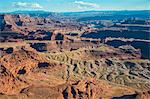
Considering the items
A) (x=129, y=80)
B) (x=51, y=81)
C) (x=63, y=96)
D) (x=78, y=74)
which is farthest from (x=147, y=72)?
(x=63, y=96)

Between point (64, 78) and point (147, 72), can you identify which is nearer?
point (64, 78)

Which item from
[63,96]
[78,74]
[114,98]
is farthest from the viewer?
[78,74]

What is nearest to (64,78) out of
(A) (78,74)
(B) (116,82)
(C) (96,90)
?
(A) (78,74)

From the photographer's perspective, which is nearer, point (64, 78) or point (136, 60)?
point (64, 78)

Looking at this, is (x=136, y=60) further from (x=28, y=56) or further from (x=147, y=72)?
(x=28, y=56)

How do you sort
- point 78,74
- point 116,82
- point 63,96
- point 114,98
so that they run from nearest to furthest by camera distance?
point 63,96
point 114,98
point 116,82
point 78,74

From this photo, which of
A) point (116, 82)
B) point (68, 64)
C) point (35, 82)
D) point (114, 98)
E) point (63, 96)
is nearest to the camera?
point (63, 96)

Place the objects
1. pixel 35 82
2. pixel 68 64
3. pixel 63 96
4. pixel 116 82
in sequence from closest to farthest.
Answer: pixel 63 96
pixel 35 82
pixel 116 82
pixel 68 64

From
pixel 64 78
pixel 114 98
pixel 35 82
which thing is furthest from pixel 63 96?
pixel 64 78

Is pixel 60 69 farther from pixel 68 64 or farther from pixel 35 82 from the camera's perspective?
pixel 35 82
